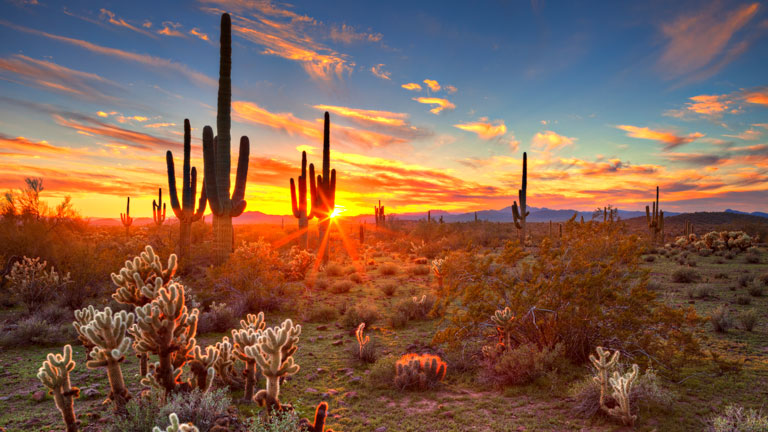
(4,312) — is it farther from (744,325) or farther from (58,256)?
(744,325)

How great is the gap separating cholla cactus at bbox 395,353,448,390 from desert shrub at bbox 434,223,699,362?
0.54 metres

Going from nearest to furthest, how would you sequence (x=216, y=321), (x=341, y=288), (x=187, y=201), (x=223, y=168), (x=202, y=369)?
(x=202, y=369), (x=216, y=321), (x=223, y=168), (x=341, y=288), (x=187, y=201)

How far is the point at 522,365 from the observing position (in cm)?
625

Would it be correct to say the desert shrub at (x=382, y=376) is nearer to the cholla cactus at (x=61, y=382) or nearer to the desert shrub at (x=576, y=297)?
the desert shrub at (x=576, y=297)

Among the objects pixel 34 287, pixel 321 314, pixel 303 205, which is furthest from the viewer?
pixel 303 205

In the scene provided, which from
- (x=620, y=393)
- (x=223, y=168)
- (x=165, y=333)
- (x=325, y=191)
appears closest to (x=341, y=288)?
(x=223, y=168)

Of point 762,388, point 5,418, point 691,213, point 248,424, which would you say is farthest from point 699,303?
point 691,213

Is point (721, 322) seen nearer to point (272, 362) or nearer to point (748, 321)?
point (748, 321)

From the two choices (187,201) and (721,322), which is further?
(187,201)

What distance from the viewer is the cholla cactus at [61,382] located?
4129 mm

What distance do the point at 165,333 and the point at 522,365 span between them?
18.0ft

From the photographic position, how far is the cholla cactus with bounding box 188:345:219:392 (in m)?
4.86

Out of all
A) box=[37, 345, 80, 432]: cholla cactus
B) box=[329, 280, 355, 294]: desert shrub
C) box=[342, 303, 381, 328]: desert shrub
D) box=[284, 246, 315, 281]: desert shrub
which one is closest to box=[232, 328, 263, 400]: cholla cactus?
box=[37, 345, 80, 432]: cholla cactus

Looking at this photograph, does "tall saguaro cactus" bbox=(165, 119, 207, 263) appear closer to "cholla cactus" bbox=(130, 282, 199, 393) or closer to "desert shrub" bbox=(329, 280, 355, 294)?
"desert shrub" bbox=(329, 280, 355, 294)
